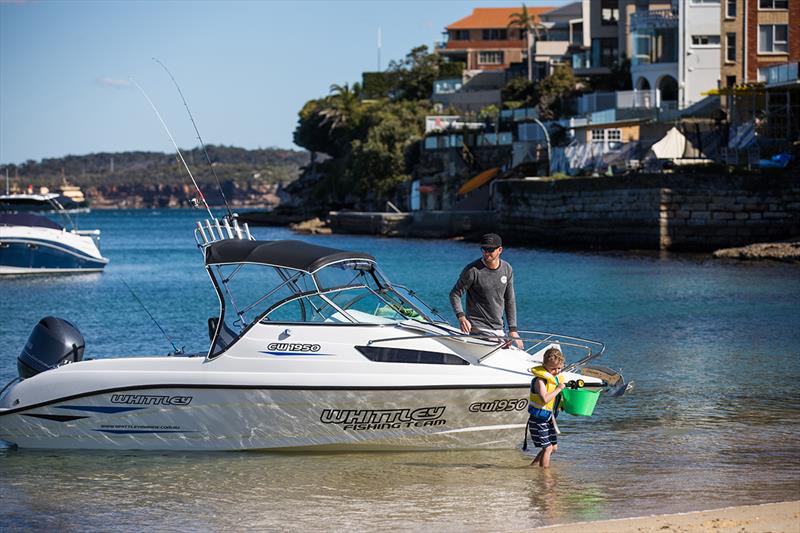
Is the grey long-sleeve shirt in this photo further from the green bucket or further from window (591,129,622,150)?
window (591,129,622,150)

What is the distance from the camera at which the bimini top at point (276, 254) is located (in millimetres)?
12328

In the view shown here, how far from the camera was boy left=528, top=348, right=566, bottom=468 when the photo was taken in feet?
36.3

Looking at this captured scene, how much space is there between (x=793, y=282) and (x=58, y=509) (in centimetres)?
2569

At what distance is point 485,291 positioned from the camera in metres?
12.3

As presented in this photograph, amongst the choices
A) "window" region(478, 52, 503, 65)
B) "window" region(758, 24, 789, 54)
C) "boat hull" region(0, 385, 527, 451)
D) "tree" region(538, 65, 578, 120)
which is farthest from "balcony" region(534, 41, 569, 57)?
"boat hull" region(0, 385, 527, 451)

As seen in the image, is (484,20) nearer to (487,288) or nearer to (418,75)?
(418,75)

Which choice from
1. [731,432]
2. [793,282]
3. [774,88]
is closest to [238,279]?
[731,432]

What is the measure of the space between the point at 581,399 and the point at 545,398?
1.48 ft

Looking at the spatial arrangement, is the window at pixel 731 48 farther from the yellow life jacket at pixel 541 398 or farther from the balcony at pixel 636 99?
the yellow life jacket at pixel 541 398

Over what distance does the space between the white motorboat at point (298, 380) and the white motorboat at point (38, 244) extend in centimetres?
2963

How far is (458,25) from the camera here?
130 meters

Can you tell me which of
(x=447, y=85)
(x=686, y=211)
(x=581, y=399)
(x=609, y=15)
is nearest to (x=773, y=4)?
(x=686, y=211)

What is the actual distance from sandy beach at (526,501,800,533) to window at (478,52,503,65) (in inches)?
4604

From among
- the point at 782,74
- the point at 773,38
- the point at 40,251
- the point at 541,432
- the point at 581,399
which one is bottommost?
the point at 40,251
